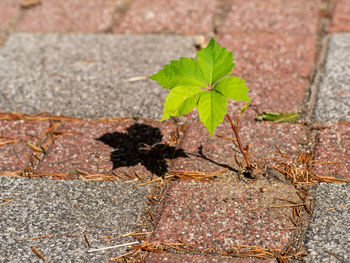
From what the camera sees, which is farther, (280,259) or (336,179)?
(336,179)

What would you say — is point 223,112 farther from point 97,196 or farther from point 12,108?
point 12,108

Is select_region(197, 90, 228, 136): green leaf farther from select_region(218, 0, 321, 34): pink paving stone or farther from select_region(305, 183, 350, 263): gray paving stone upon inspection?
select_region(218, 0, 321, 34): pink paving stone

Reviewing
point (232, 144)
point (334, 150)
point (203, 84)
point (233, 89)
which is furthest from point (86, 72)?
point (334, 150)

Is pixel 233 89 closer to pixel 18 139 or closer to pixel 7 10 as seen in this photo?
pixel 18 139

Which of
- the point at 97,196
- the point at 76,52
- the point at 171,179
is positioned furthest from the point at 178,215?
the point at 76,52

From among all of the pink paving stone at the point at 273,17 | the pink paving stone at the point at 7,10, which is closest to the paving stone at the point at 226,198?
the pink paving stone at the point at 273,17

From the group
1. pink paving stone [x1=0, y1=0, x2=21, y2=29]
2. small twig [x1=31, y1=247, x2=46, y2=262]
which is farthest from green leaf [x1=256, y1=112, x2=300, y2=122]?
pink paving stone [x1=0, y1=0, x2=21, y2=29]
